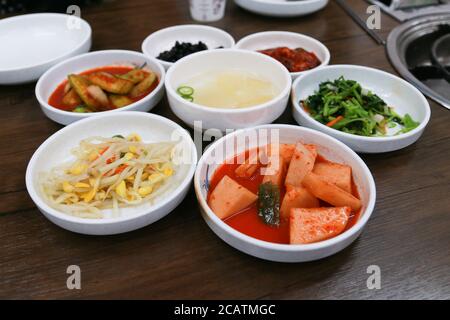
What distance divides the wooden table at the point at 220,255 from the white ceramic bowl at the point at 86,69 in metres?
0.22

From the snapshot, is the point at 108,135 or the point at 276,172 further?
the point at 108,135

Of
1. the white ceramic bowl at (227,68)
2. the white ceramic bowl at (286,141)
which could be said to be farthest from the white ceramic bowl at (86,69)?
the white ceramic bowl at (286,141)

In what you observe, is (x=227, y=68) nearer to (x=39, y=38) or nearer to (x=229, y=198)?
(x=229, y=198)

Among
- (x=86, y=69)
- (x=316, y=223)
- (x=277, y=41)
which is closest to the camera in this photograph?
(x=316, y=223)

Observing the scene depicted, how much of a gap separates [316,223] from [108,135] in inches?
37.3

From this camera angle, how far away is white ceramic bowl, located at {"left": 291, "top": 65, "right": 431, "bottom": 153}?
157 centimetres

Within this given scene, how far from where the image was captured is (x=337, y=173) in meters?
1.41

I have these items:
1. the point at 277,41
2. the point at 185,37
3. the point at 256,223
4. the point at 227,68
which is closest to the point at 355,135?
the point at 256,223

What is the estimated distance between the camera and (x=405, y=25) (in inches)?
98.9

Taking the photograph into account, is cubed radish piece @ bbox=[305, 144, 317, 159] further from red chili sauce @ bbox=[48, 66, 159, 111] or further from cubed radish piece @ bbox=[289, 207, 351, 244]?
red chili sauce @ bbox=[48, 66, 159, 111]

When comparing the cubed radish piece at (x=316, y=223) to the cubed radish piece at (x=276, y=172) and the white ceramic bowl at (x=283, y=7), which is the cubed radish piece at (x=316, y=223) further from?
the white ceramic bowl at (x=283, y=7)
